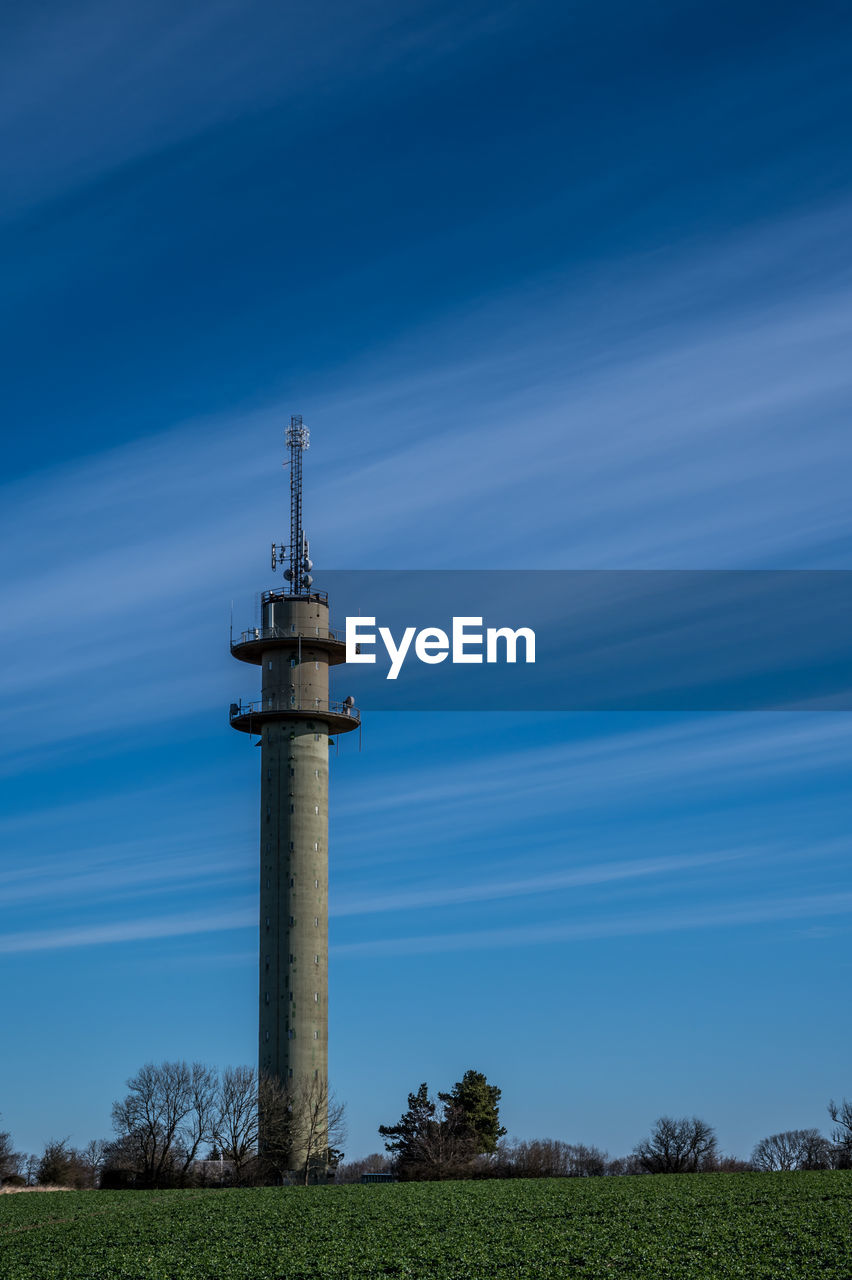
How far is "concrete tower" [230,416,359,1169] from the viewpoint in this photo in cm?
10488

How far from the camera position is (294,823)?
353 ft

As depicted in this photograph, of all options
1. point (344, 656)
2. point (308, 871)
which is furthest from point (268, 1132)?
point (344, 656)

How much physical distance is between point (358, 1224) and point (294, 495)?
224 feet

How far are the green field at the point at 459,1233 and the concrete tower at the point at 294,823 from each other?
26.3 metres

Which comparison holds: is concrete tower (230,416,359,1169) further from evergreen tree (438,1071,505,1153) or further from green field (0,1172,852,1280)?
green field (0,1172,852,1280)

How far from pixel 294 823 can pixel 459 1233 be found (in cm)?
5324

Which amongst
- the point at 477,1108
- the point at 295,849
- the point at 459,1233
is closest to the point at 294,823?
the point at 295,849

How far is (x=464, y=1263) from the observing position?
4903 centimetres

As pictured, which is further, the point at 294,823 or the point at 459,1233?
the point at 294,823

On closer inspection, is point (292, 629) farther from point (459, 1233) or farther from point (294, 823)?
point (459, 1233)

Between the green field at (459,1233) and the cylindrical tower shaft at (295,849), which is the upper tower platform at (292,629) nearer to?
the cylindrical tower shaft at (295,849)

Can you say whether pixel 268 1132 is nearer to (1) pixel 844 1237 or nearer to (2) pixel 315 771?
(2) pixel 315 771

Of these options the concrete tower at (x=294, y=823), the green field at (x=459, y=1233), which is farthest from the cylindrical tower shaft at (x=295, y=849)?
the green field at (x=459, y=1233)

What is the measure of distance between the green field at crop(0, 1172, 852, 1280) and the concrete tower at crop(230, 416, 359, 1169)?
26.3m
